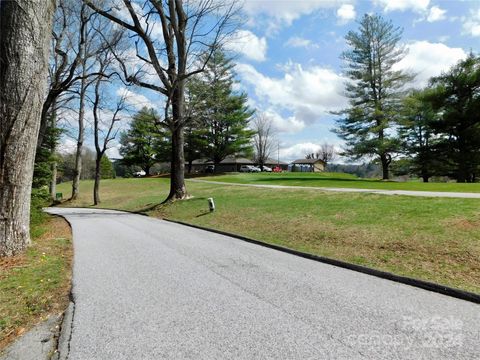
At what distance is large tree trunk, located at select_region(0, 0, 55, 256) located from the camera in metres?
6.52

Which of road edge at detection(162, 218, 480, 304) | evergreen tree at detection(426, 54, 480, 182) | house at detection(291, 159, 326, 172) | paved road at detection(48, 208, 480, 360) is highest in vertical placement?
evergreen tree at detection(426, 54, 480, 182)

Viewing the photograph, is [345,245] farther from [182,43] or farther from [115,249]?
[182,43]

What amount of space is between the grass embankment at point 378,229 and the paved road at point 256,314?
3.82 feet

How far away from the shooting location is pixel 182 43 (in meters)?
19.7

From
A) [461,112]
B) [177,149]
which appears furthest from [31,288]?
[461,112]

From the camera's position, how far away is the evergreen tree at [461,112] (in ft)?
112

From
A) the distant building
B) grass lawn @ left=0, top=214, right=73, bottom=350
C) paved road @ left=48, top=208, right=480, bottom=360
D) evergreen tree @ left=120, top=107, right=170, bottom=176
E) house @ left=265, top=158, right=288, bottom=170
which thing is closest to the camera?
paved road @ left=48, top=208, right=480, bottom=360

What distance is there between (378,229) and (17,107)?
8465mm

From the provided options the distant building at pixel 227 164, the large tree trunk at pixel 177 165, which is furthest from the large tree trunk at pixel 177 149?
the distant building at pixel 227 164

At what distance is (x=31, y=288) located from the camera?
540 cm

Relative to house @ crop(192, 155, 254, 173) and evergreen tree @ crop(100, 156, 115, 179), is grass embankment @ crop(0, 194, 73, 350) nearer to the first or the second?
house @ crop(192, 155, 254, 173)

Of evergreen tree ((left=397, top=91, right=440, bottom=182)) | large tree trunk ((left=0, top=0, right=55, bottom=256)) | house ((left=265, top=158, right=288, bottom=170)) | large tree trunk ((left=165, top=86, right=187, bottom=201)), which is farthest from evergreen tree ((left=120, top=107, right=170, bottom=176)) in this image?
large tree trunk ((left=0, top=0, right=55, bottom=256))

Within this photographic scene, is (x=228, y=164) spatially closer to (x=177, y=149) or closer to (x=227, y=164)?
(x=227, y=164)

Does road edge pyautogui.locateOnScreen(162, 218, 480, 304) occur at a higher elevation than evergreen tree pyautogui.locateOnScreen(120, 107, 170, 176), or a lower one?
lower
